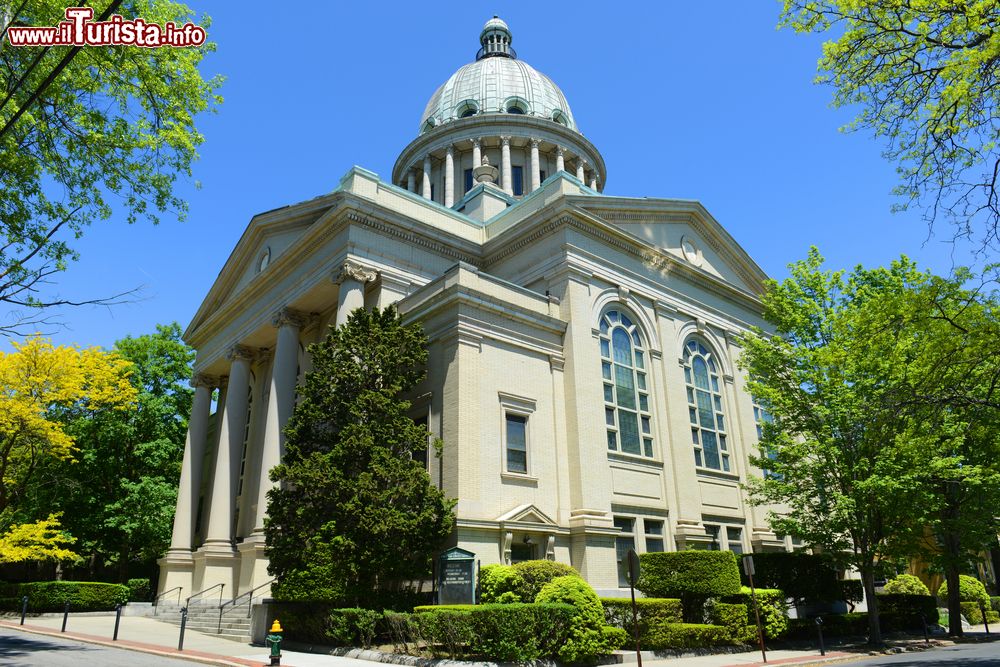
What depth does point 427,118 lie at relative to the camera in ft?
197

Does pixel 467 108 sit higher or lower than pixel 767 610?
higher

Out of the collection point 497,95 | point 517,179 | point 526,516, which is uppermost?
point 497,95

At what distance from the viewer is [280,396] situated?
2800 cm

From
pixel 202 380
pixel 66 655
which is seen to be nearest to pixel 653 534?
pixel 66 655

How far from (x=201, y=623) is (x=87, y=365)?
16.6 meters

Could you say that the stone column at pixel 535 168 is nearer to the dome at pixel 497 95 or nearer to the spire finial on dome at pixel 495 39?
the dome at pixel 497 95

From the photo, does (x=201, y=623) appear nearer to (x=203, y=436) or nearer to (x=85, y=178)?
(x=203, y=436)

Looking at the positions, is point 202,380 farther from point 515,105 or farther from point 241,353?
point 515,105

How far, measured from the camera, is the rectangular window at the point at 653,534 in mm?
25542

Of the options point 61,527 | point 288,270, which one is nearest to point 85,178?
point 288,270

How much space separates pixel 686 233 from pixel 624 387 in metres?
10.4

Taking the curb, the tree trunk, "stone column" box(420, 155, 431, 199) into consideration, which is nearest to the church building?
the curb

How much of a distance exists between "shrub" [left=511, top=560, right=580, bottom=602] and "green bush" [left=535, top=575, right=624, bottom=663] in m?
1.82

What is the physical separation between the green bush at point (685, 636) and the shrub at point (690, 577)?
1383mm
